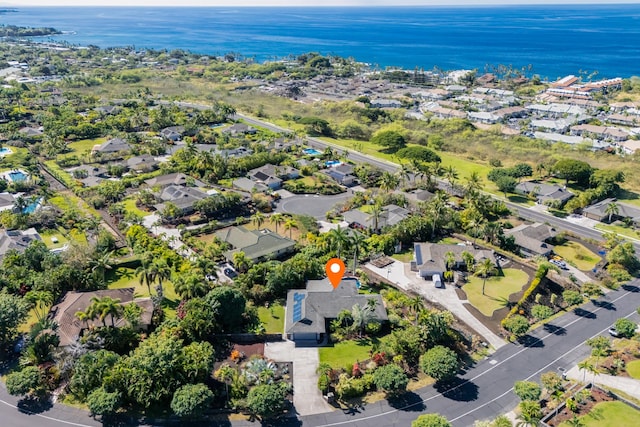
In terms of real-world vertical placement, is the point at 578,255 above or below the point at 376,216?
below

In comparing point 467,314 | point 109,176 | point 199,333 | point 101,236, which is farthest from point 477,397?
point 109,176

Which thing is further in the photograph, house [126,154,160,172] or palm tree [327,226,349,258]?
house [126,154,160,172]

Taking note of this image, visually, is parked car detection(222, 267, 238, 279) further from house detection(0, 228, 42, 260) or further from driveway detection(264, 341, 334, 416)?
house detection(0, 228, 42, 260)

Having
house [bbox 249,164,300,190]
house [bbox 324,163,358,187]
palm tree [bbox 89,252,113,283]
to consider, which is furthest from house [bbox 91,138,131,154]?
palm tree [bbox 89,252,113,283]

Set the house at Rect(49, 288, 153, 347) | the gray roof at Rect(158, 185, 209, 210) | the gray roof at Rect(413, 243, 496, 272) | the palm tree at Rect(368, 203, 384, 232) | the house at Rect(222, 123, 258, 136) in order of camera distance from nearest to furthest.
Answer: the house at Rect(49, 288, 153, 347), the gray roof at Rect(413, 243, 496, 272), the palm tree at Rect(368, 203, 384, 232), the gray roof at Rect(158, 185, 209, 210), the house at Rect(222, 123, 258, 136)

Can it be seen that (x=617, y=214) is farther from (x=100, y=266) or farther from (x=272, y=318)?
(x=100, y=266)

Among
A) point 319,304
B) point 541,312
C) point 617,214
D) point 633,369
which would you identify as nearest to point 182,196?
point 319,304
